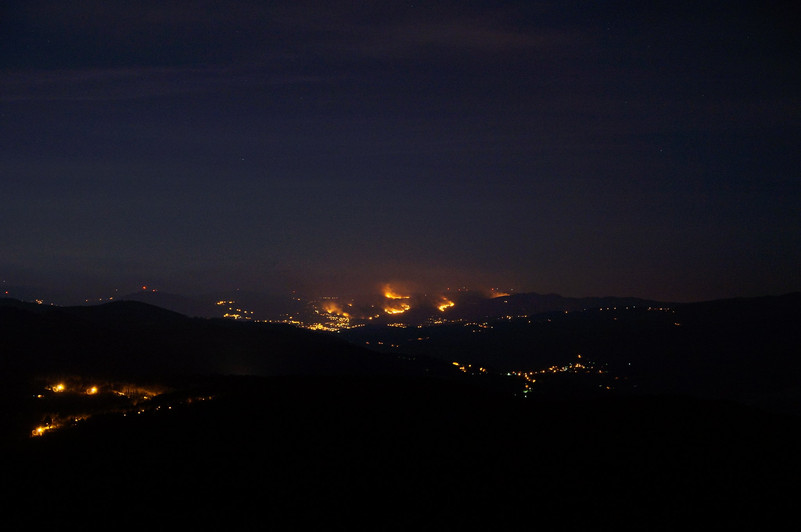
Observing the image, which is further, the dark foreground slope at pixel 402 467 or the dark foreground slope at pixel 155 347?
the dark foreground slope at pixel 155 347

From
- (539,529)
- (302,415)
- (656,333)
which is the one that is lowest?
(539,529)

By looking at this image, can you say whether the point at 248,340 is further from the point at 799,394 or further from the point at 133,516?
the point at 799,394

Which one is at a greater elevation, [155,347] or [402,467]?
[155,347]

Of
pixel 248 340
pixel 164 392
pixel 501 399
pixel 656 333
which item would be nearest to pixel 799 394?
pixel 656 333

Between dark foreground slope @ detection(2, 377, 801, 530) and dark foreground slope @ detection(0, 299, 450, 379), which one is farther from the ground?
dark foreground slope @ detection(0, 299, 450, 379)

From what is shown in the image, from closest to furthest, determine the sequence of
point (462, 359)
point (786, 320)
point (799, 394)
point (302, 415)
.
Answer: point (302, 415) < point (799, 394) < point (462, 359) < point (786, 320)

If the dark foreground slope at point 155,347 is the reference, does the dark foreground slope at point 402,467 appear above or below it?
below

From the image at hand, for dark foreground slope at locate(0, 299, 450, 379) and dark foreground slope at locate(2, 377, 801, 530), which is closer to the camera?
dark foreground slope at locate(2, 377, 801, 530)

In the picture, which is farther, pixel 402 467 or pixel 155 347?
pixel 155 347
